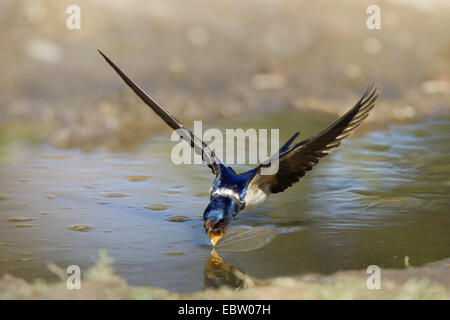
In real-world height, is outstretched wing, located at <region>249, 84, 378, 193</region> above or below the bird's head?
above

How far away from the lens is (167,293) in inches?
125

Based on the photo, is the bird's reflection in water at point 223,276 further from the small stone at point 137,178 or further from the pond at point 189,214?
the small stone at point 137,178

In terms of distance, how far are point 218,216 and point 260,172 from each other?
534 millimetres

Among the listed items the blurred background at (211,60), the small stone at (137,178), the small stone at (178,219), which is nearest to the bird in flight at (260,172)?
the small stone at (178,219)

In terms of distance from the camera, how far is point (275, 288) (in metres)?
3.25

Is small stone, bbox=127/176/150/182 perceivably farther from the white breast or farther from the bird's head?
the bird's head

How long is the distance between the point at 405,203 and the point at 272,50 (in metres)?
4.83

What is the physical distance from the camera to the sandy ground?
316 cm

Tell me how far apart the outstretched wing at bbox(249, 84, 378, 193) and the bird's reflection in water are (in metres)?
0.68

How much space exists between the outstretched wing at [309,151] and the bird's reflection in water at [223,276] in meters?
0.68

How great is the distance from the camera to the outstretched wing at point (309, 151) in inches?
149

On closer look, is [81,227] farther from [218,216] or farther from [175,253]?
[218,216]

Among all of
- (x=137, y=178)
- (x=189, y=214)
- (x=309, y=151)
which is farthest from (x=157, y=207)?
(x=309, y=151)

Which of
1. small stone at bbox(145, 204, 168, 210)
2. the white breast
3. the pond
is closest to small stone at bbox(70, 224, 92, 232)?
the pond
